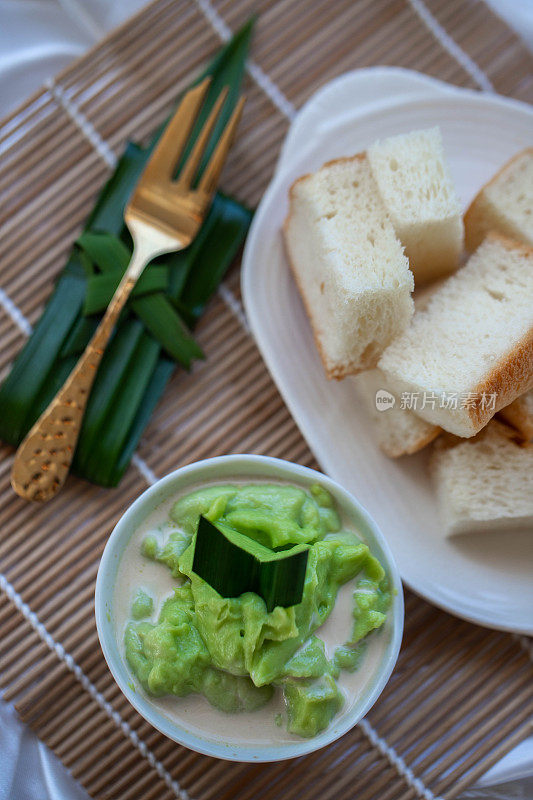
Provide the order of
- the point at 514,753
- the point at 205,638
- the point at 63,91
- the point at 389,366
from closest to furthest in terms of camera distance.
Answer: the point at 205,638, the point at 389,366, the point at 514,753, the point at 63,91

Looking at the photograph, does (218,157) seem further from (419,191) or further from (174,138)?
(419,191)

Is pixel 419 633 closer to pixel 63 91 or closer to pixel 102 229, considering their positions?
pixel 102 229

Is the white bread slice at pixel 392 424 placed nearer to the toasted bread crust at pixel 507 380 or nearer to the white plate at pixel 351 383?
the white plate at pixel 351 383

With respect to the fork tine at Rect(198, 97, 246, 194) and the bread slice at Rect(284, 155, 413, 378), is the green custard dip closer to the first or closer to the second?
the bread slice at Rect(284, 155, 413, 378)

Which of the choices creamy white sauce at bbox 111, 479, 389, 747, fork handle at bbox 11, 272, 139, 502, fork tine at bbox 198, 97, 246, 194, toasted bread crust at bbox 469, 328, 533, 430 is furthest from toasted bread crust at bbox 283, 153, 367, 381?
creamy white sauce at bbox 111, 479, 389, 747

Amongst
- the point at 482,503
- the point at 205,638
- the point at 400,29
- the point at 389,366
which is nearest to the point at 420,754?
the point at 482,503

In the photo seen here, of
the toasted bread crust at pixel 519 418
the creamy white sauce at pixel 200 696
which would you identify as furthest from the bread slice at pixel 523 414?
the creamy white sauce at pixel 200 696

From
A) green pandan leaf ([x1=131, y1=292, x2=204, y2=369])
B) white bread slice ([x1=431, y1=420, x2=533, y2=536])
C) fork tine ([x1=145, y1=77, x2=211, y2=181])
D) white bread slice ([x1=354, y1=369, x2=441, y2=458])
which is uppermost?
fork tine ([x1=145, y1=77, x2=211, y2=181])
